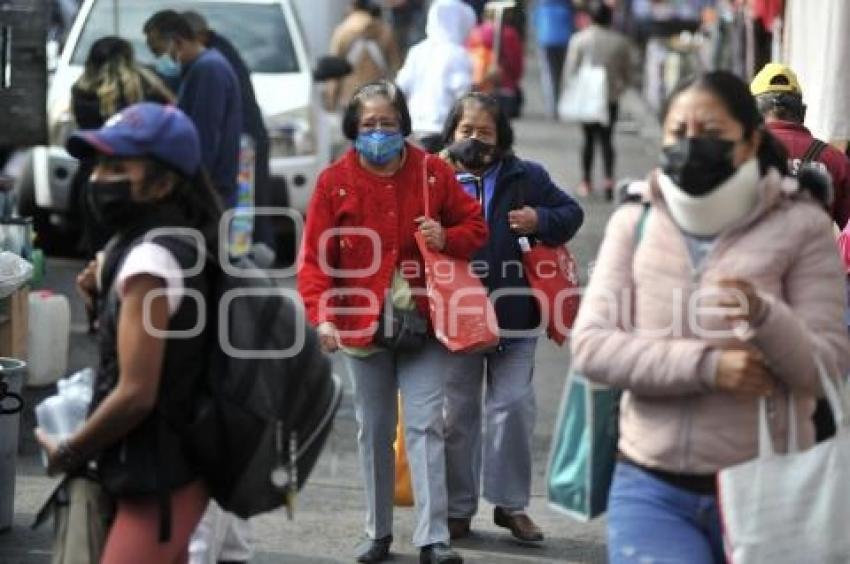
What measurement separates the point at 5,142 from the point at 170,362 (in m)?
5.19

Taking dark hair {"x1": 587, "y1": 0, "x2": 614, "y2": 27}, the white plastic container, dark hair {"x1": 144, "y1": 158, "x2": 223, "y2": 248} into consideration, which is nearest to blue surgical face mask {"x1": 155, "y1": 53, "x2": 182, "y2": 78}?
the white plastic container

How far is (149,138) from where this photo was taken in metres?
4.89

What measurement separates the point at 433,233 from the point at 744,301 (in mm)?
2697

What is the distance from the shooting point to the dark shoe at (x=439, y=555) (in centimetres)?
726

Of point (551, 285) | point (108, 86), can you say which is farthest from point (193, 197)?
point (108, 86)

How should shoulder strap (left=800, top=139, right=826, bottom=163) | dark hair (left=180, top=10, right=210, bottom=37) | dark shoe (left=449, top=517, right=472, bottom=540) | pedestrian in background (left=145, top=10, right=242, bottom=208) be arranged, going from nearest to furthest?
1. shoulder strap (left=800, top=139, right=826, bottom=163)
2. dark shoe (left=449, top=517, right=472, bottom=540)
3. pedestrian in background (left=145, top=10, right=242, bottom=208)
4. dark hair (left=180, top=10, right=210, bottom=37)

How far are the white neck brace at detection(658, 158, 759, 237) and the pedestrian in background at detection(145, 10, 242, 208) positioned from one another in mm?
6443

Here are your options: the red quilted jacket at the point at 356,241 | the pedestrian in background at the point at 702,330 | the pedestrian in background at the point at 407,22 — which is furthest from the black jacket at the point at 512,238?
the pedestrian in background at the point at 407,22

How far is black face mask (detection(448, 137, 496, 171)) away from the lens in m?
7.57

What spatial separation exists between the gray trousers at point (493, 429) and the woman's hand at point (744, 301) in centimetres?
312

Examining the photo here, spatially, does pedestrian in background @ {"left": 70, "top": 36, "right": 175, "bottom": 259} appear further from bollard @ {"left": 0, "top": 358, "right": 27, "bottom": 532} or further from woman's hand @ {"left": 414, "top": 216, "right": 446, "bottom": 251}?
woman's hand @ {"left": 414, "top": 216, "right": 446, "bottom": 251}

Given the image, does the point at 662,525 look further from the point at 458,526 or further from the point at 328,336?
the point at 458,526

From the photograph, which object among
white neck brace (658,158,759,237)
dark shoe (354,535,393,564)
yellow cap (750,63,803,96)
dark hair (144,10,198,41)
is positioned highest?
dark hair (144,10,198,41)

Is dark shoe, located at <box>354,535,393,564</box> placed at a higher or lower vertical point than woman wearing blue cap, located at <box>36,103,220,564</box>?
lower
